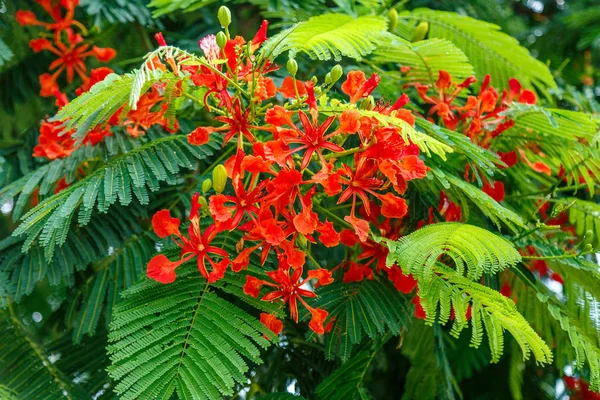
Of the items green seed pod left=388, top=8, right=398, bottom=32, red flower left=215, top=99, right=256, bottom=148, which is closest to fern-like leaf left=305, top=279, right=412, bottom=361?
red flower left=215, top=99, right=256, bottom=148

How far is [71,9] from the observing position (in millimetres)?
→ 2367

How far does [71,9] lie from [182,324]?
1238mm

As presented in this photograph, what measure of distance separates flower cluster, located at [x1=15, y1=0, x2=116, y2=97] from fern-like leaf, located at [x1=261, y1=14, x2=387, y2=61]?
827mm

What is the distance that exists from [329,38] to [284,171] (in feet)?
1.31

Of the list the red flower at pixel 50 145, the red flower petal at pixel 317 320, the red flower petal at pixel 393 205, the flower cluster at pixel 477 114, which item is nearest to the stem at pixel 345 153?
the red flower petal at pixel 393 205

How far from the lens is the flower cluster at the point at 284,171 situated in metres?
1.53

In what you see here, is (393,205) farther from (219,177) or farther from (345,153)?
(219,177)

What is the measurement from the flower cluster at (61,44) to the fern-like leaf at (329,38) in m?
0.83

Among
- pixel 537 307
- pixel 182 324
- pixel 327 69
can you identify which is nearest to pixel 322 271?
pixel 182 324

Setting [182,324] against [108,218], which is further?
[108,218]

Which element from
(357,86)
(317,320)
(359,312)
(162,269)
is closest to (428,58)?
(357,86)

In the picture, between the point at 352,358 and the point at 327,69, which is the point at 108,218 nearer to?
the point at 352,358

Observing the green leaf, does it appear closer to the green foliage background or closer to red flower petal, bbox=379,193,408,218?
the green foliage background

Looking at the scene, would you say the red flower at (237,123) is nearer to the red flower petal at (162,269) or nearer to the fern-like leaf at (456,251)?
the red flower petal at (162,269)
